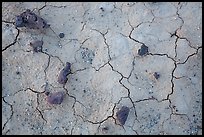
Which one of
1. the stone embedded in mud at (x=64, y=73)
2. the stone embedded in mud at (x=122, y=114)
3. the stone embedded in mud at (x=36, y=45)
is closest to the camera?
the stone embedded in mud at (x=122, y=114)

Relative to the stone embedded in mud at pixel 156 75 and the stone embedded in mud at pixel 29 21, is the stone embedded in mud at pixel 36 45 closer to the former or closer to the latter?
the stone embedded in mud at pixel 29 21

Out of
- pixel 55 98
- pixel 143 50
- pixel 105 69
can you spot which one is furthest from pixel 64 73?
pixel 143 50

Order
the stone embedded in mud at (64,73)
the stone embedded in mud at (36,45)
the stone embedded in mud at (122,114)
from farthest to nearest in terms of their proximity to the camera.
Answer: the stone embedded in mud at (36,45) < the stone embedded in mud at (64,73) < the stone embedded in mud at (122,114)

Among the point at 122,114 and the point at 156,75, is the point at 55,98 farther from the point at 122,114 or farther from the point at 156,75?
the point at 156,75

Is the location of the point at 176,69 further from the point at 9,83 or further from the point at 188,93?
the point at 9,83

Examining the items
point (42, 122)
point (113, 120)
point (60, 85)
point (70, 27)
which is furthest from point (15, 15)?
point (113, 120)

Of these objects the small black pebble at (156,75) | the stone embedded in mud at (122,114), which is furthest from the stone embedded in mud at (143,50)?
the stone embedded in mud at (122,114)
